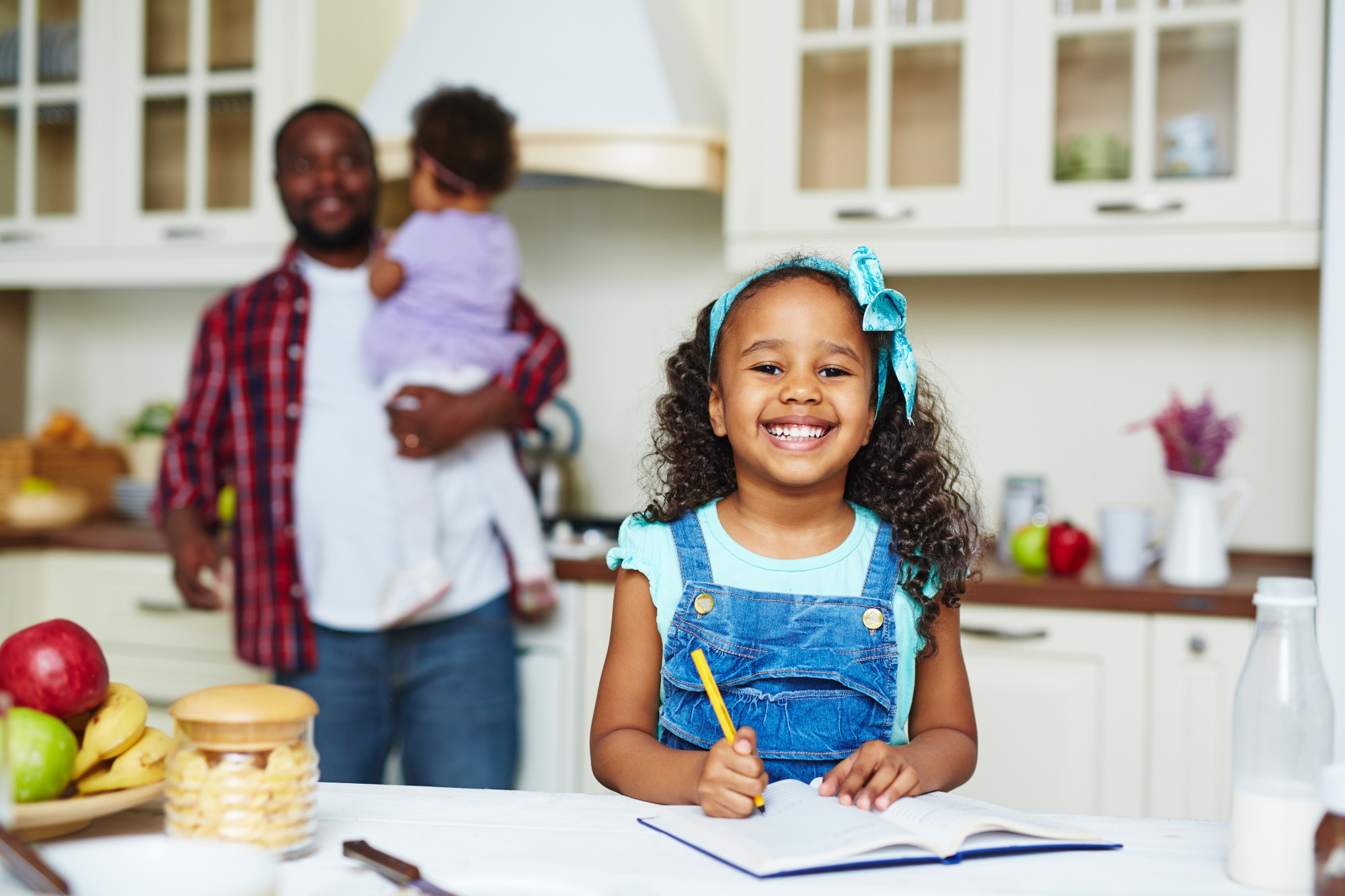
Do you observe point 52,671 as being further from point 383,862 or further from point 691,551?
point 691,551

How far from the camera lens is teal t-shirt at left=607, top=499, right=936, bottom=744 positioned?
1.07m

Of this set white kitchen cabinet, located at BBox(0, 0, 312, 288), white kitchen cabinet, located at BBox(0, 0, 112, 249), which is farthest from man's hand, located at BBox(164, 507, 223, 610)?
white kitchen cabinet, located at BBox(0, 0, 112, 249)

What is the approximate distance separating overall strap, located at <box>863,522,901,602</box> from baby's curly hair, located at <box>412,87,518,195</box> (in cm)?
117

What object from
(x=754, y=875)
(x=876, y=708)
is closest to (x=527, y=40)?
(x=876, y=708)

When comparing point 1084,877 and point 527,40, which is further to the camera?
point 527,40

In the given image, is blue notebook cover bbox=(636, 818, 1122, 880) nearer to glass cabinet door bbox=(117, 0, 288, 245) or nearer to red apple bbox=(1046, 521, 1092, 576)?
red apple bbox=(1046, 521, 1092, 576)

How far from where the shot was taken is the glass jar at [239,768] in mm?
688

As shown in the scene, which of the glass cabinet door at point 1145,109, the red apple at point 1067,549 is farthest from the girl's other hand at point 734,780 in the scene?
the glass cabinet door at point 1145,109

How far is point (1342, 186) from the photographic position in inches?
72.9

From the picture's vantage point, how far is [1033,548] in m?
2.03

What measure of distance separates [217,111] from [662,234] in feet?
3.26

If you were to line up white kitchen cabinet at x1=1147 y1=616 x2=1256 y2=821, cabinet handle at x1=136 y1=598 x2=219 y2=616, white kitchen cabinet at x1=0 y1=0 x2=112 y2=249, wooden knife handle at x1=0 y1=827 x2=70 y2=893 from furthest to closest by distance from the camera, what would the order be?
white kitchen cabinet at x1=0 y1=0 x2=112 y2=249 < cabinet handle at x1=136 y1=598 x2=219 y2=616 < white kitchen cabinet at x1=1147 y1=616 x2=1256 y2=821 < wooden knife handle at x1=0 y1=827 x2=70 y2=893

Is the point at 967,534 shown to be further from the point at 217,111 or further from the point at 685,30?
the point at 217,111

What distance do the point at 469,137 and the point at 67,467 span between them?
1.31m
